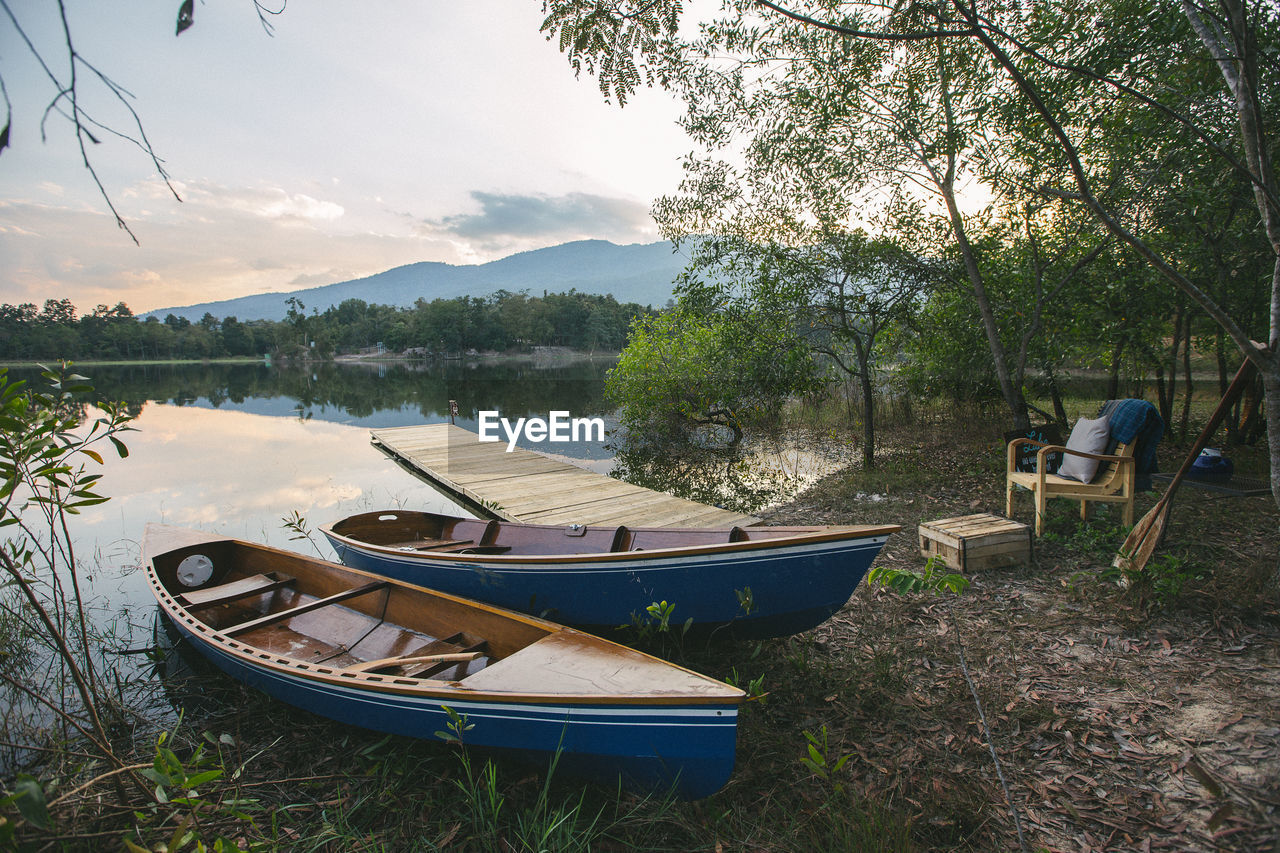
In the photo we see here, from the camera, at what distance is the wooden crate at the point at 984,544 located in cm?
446

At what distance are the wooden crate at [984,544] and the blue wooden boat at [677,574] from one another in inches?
56.6

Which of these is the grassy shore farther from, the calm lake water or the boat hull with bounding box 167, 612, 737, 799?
the calm lake water

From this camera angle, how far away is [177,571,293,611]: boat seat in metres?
3.96

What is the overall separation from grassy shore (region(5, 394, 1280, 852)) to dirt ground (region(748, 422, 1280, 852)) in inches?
0.4

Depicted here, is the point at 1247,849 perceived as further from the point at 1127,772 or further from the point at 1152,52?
the point at 1152,52

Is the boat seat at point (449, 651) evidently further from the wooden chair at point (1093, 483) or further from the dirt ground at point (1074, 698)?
the wooden chair at point (1093, 483)

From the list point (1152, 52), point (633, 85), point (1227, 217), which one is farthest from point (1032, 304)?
point (633, 85)

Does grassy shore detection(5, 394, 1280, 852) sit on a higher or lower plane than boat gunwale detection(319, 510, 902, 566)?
lower

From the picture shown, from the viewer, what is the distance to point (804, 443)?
442 inches

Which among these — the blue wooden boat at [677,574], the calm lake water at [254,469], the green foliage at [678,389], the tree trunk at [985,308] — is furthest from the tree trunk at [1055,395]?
the calm lake water at [254,469]

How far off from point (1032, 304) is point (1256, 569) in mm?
4227

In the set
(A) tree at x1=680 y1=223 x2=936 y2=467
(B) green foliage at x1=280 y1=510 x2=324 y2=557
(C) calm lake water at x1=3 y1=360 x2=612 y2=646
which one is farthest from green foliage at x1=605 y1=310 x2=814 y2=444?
(B) green foliage at x1=280 y1=510 x2=324 y2=557
